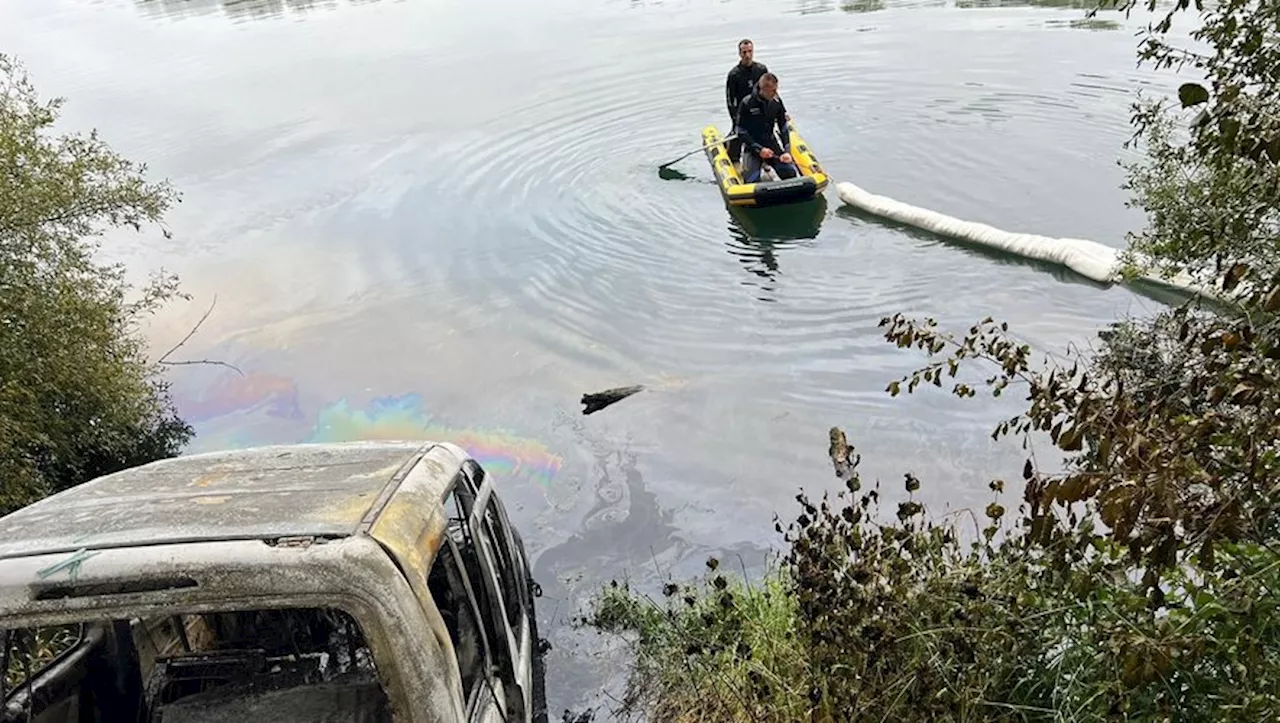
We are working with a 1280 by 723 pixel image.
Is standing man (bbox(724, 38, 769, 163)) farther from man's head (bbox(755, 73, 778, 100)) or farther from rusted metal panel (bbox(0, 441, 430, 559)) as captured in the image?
rusted metal panel (bbox(0, 441, 430, 559))

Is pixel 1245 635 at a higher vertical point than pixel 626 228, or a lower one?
higher

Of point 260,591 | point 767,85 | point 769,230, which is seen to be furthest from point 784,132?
point 260,591

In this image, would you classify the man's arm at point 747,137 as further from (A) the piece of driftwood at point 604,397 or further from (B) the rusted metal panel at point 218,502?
(B) the rusted metal panel at point 218,502

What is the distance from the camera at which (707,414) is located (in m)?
9.47

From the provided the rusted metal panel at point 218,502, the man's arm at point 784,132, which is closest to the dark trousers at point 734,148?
the man's arm at point 784,132

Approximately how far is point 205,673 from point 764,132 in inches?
447

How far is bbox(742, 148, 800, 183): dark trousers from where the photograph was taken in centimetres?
1341

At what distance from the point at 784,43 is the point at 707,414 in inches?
587

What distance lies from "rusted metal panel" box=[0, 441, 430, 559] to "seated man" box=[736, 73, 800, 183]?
10174mm

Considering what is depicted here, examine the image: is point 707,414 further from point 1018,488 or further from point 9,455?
point 9,455

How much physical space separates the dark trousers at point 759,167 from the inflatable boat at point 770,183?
0.26ft

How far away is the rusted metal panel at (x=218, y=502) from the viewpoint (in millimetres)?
3105

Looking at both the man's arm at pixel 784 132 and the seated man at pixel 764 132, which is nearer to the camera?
the seated man at pixel 764 132

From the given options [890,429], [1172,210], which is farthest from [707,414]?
[1172,210]
